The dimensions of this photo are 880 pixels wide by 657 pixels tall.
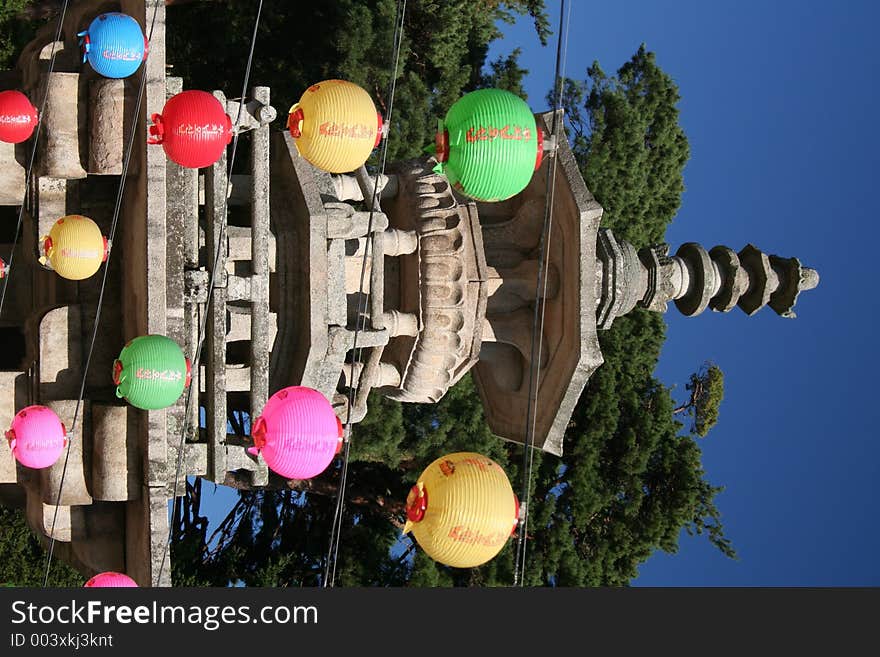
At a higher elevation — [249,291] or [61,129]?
[61,129]

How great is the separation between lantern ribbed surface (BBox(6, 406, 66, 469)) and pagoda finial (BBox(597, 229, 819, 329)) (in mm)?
6189

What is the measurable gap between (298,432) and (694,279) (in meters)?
6.10

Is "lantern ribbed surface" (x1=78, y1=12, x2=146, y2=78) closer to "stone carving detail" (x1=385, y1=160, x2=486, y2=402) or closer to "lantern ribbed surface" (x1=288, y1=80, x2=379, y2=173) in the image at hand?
"lantern ribbed surface" (x1=288, y1=80, x2=379, y2=173)

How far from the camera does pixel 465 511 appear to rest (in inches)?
364

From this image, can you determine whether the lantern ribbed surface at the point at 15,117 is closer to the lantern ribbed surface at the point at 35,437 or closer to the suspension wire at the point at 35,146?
the suspension wire at the point at 35,146

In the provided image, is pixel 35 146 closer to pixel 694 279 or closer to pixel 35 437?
pixel 35 437

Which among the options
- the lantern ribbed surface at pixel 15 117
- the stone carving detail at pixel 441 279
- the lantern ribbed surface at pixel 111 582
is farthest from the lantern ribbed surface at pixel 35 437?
the stone carving detail at pixel 441 279

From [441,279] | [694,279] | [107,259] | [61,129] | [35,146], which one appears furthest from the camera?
[694,279]

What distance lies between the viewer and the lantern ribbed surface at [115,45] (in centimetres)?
1085

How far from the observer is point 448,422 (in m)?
22.4

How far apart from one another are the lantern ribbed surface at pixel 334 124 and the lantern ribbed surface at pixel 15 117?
2.82m

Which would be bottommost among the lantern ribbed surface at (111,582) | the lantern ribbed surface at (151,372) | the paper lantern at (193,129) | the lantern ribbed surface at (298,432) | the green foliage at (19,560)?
the green foliage at (19,560)

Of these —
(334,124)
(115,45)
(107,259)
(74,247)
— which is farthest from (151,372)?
(115,45)

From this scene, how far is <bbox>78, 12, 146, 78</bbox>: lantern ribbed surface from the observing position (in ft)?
35.6
